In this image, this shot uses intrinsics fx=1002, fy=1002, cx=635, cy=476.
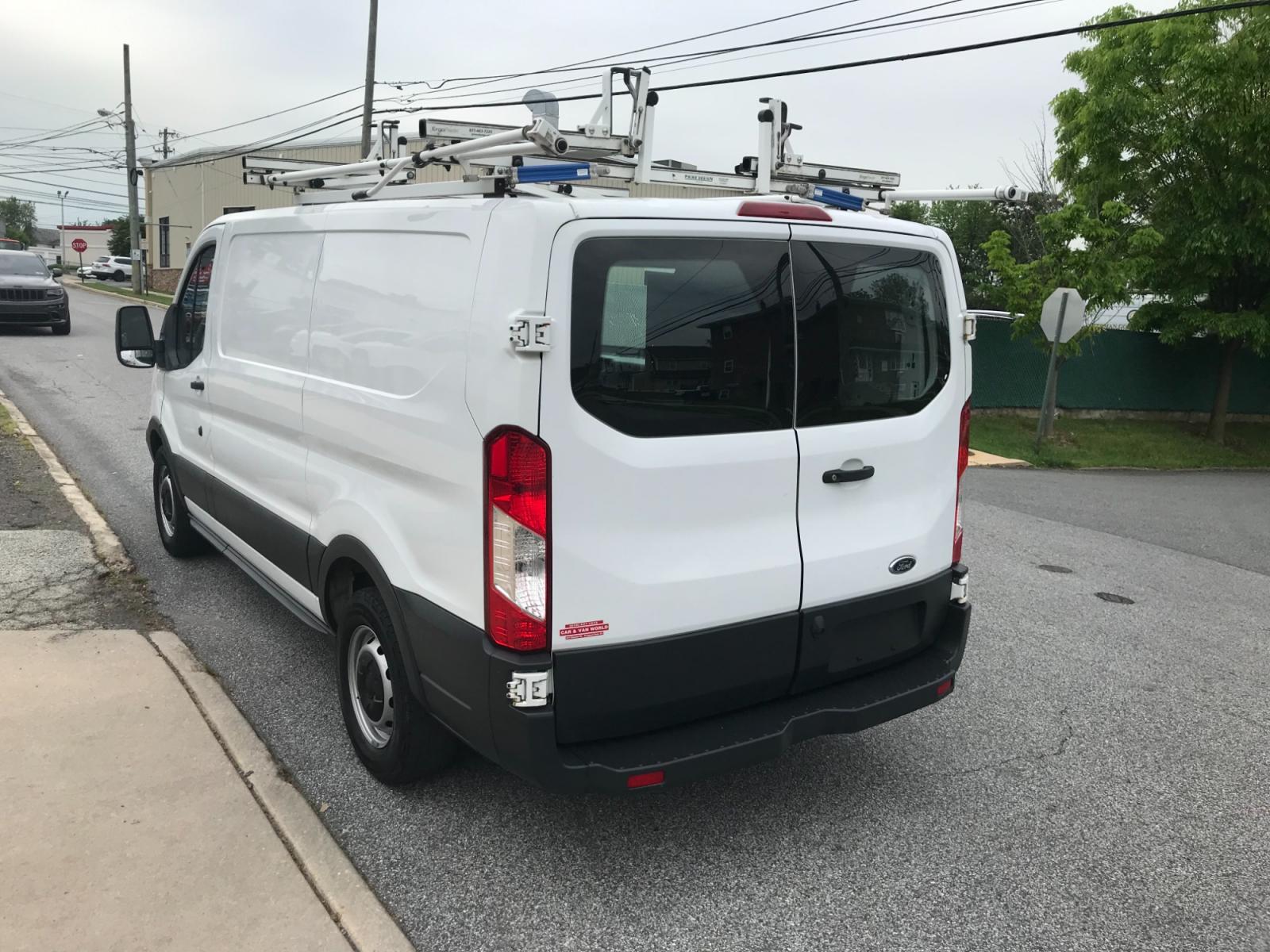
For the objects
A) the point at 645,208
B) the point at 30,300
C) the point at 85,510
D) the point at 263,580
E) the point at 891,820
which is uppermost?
the point at 645,208

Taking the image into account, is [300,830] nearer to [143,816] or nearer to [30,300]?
[143,816]

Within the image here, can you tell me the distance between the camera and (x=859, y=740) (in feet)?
14.1

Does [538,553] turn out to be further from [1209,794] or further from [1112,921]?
[1209,794]

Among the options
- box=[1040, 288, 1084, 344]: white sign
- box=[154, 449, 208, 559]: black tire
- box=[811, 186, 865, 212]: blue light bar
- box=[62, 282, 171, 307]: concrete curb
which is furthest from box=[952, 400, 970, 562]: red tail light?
box=[62, 282, 171, 307]: concrete curb

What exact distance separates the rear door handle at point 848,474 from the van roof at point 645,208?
0.82 m

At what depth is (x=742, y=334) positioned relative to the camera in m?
3.11

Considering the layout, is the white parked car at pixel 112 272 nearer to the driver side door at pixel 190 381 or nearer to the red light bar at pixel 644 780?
the driver side door at pixel 190 381

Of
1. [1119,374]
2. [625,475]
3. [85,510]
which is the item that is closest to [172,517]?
[85,510]

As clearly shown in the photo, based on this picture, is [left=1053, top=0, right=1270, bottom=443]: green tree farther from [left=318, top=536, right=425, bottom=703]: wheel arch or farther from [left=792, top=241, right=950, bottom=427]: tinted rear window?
[left=318, top=536, right=425, bottom=703]: wheel arch

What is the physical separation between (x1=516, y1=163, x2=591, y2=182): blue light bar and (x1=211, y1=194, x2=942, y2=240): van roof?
68mm

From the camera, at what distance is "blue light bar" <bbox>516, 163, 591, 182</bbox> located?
9.79 ft

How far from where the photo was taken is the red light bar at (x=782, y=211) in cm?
310

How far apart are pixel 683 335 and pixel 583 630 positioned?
3.01 feet

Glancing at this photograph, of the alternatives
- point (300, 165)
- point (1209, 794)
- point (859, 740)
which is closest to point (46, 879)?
point (859, 740)
